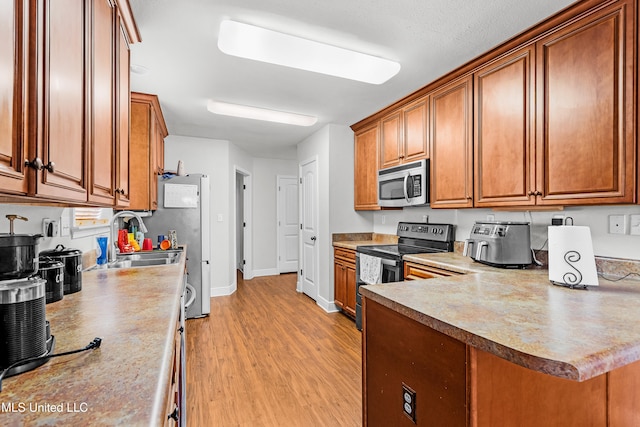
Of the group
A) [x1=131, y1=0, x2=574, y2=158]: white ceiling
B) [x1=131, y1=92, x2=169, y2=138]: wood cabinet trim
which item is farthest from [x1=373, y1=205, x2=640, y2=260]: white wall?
[x1=131, y1=92, x2=169, y2=138]: wood cabinet trim

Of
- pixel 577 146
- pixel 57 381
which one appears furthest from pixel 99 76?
pixel 577 146

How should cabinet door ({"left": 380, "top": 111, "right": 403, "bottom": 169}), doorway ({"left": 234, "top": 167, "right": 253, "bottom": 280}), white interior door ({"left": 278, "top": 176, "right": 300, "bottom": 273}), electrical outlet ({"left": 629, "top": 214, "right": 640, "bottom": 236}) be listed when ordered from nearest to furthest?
electrical outlet ({"left": 629, "top": 214, "right": 640, "bottom": 236})
cabinet door ({"left": 380, "top": 111, "right": 403, "bottom": 169})
doorway ({"left": 234, "top": 167, "right": 253, "bottom": 280})
white interior door ({"left": 278, "top": 176, "right": 300, "bottom": 273})

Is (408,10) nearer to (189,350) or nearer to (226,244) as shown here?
(189,350)

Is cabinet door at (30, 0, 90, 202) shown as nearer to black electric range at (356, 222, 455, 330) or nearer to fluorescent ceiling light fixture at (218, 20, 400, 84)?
fluorescent ceiling light fixture at (218, 20, 400, 84)

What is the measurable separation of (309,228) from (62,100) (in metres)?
3.70

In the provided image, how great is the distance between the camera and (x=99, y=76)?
48.9 inches

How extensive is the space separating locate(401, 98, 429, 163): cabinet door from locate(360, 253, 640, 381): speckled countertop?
1477 mm

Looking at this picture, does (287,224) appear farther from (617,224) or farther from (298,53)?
(617,224)

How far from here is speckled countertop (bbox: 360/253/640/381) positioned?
82 centimetres

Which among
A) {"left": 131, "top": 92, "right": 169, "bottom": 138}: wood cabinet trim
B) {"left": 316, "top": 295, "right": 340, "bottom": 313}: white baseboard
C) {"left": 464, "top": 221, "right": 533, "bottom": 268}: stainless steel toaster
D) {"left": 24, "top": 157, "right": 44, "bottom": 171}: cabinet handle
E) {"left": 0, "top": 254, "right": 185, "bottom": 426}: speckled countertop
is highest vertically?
{"left": 131, "top": 92, "right": 169, "bottom": 138}: wood cabinet trim

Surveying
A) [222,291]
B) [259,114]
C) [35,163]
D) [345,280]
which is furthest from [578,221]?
[222,291]

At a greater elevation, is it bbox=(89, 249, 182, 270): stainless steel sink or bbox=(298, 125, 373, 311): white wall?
bbox=(298, 125, 373, 311): white wall

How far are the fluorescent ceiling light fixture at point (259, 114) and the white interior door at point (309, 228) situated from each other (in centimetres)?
69

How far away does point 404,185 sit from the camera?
2.98m
